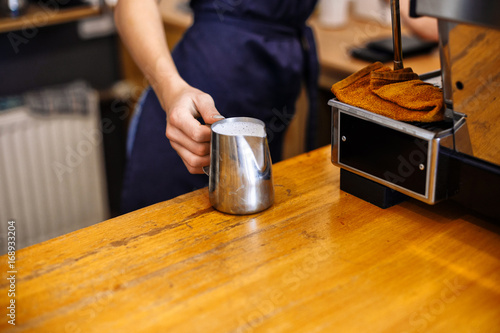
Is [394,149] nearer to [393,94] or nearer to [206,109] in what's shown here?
[393,94]

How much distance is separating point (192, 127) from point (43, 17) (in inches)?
55.8

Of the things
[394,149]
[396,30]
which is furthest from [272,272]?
[396,30]

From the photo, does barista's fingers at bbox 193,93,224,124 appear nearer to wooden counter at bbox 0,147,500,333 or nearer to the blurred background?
wooden counter at bbox 0,147,500,333

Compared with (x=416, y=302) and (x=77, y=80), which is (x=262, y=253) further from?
(x=77, y=80)

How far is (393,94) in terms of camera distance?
89 centimetres

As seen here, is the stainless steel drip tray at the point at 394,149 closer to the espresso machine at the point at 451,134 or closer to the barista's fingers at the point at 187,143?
the espresso machine at the point at 451,134

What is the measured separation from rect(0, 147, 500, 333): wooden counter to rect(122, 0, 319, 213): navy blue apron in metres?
0.51

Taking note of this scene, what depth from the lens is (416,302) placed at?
2.39 feet

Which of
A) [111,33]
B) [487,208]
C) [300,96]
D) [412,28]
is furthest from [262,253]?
[111,33]

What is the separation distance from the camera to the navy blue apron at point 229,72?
1.41 metres

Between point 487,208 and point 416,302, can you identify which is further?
point 487,208

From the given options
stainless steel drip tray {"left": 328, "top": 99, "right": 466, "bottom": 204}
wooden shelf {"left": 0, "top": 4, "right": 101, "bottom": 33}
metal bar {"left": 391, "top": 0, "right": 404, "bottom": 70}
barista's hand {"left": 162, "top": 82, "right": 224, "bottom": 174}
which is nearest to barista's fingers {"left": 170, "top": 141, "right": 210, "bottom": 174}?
barista's hand {"left": 162, "top": 82, "right": 224, "bottom": 174}

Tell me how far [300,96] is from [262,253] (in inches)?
34.3

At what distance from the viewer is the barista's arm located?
0.99m
